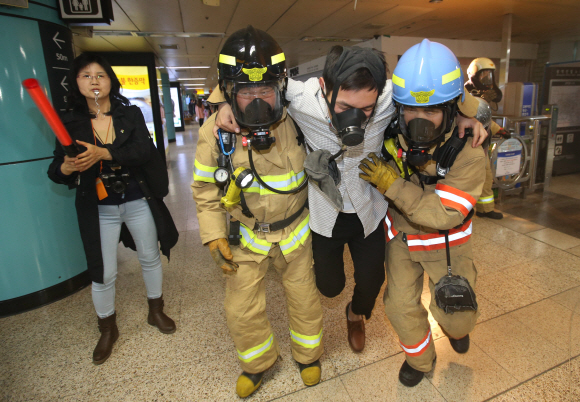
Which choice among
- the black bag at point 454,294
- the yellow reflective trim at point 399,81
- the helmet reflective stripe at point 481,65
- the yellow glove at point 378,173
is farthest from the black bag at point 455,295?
the helmet reflective stripe at point 481,65

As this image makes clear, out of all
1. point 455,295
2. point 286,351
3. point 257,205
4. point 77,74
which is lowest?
point 286,351

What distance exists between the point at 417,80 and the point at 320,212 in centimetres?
71

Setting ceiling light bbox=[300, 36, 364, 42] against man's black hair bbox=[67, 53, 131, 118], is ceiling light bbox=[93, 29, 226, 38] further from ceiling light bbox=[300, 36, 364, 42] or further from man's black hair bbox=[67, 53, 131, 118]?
man's black hair bbox=[67, 53, 131, 118]

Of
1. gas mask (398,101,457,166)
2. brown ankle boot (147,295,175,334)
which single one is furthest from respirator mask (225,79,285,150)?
brown ankle boot (147,295,175,334)

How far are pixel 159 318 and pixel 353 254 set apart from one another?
143 cm

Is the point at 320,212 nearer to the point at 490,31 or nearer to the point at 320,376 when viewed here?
the point at 320,376

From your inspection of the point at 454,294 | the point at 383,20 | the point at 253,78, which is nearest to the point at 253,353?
the point at 454,294

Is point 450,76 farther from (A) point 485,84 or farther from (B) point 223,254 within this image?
(A) point 485,84

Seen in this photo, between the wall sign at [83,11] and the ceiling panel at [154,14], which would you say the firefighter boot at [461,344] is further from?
the ceiling panel at [154,14]

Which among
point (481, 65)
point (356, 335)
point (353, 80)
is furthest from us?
point (481, 65)

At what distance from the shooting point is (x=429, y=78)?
1.36 m

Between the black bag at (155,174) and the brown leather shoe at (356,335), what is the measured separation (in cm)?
145

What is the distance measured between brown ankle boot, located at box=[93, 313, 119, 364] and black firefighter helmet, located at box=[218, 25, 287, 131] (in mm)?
1620

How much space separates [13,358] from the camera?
6.88 ft
